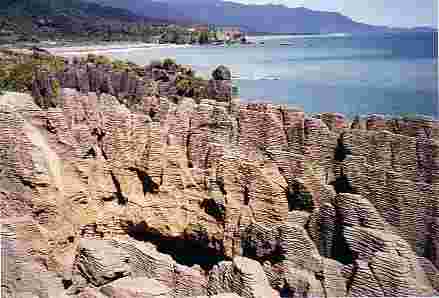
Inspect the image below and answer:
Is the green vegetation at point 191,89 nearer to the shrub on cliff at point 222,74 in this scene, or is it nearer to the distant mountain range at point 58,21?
the shrub on cliff at point 222,74

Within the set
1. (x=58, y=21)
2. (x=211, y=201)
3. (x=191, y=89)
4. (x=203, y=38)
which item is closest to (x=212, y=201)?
(x=211, y=201)

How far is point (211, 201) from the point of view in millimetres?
4270

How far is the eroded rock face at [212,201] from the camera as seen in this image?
366cm

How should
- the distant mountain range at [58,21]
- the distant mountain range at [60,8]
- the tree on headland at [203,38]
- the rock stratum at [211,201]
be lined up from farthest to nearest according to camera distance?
the tree on headland at [203,38] → the distant mountain range at [60,8] → the distant mountain range at [58,21] → the rock stratum at [211,201]

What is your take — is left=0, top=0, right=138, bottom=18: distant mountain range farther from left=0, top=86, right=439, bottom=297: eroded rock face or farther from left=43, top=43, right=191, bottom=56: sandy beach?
left=0, top=86, right=439, bottom=297: eroded rock face

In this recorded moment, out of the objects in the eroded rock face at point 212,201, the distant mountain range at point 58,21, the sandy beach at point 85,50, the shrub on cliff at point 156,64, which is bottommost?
the eroded rock face at point 212,201

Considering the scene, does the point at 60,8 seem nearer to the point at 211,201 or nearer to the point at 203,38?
the point at 203,38

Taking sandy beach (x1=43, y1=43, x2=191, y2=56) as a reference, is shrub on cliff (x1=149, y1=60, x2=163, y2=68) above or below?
below

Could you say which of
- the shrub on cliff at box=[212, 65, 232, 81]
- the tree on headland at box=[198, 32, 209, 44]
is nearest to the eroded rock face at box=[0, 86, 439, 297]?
the shrub on cliff at box=[212, 65, 232, 81]

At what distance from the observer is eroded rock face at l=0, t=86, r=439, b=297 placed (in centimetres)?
366

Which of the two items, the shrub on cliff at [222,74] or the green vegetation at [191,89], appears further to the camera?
the shrub on cliff at [222,74]

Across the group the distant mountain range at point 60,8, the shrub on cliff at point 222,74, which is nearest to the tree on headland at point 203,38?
the distant mountain range at point 60,8

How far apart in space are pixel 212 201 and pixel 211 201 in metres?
0.01

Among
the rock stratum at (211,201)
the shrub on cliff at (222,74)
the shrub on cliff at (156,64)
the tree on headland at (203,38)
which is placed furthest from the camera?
the tree on headland at (203,38)
